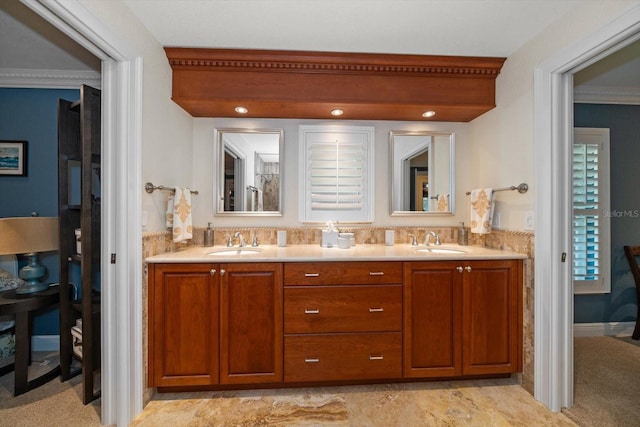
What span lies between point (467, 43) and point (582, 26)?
60cm

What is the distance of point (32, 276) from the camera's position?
2107 mm

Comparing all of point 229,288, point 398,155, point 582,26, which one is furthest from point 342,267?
point 582,26

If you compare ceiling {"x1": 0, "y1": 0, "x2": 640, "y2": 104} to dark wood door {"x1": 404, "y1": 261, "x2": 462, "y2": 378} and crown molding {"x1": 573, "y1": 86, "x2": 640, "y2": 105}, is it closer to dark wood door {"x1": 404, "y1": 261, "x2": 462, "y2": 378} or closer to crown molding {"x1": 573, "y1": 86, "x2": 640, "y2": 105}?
crown molding {"x1": 573, "y1": 86, "x2": 640, "y2": 105}

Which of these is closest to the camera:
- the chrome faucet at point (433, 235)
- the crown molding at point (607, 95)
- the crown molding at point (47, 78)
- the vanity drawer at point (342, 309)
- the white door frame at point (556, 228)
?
the white door frame at point (556, 228)

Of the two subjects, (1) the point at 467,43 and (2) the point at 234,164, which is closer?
(1) the point at 467,43

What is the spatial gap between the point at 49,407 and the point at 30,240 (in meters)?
1.06

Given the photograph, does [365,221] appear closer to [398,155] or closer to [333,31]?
[398,155]

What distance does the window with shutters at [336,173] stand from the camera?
8.25 ft

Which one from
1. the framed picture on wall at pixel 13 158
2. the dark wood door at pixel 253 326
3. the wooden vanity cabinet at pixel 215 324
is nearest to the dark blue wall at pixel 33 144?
the framed picture on wall at pixel 13 158

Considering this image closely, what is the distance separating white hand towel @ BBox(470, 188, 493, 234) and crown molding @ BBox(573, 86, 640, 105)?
1.56 m

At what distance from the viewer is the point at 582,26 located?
1561 millimetres

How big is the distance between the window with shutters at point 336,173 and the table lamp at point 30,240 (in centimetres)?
182

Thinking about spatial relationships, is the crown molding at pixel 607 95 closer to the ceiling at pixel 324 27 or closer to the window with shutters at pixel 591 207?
the window with shutters at pixel 591 207

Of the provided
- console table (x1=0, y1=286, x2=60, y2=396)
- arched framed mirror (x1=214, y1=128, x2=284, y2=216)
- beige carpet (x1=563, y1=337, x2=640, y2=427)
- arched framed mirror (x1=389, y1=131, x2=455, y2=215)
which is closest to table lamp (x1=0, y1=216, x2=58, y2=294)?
console table (x1=0, y1=286, x2=60, y2=396)
